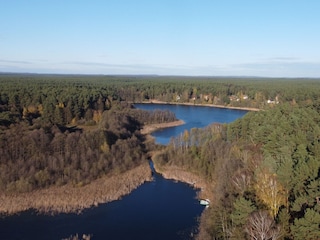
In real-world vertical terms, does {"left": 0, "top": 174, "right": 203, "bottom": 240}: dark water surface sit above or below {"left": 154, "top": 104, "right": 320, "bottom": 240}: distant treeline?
below

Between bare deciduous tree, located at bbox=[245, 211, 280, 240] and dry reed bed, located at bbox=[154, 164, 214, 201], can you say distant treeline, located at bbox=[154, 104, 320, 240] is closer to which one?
bare deciduous tree, located at bbox=[245, 211, 280, 240]

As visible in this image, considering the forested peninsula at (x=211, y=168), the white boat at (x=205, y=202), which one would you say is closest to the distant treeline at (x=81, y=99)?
the forested peninsula at (x=211, y=168)

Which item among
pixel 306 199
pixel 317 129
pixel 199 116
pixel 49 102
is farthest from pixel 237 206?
pixel 199 116

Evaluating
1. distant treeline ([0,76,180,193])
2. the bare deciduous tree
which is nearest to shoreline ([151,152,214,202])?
distant treeline ([0,76,180,193])

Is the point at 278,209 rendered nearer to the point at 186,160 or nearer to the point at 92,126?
the point at 186,160

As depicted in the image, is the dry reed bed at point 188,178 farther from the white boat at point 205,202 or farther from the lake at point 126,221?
the lake at point 126,221
